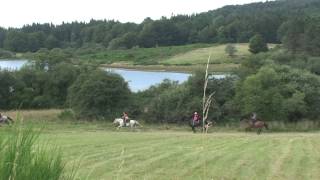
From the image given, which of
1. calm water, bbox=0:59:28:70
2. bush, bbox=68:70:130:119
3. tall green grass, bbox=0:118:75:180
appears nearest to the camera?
tall green grass, bbox=0:118:75:180

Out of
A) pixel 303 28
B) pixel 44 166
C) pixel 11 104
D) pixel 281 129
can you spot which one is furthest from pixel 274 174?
pixel 303 28

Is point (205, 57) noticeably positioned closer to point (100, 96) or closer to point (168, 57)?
point (168, 57)

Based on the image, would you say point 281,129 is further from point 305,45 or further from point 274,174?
point 305,45

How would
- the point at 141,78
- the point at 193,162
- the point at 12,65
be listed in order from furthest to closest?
the point at 141,78 → the point at 12,65 → the point at 193,162

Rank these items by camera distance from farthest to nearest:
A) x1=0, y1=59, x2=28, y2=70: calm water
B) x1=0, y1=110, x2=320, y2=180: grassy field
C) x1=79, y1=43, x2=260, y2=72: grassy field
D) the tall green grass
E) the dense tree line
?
the dense tree line, x1=79, y1=43, x2=260, y2=72: grassy field, x1=0, y1=59, x2=28, y2=70: calm water, x1=0, y1=110, x2=320, y2=180: grassy field, the tall green grass

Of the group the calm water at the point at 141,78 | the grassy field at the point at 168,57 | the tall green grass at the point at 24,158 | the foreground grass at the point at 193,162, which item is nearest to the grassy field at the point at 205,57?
the grassy field at the point at 168,57

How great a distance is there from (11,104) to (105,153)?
4520cm

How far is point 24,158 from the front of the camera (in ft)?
11.9

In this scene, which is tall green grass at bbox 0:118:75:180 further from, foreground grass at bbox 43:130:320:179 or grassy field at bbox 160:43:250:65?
grassy field at bbox 160:43:250:65

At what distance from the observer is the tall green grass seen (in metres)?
3.50

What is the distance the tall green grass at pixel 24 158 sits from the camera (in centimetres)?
350

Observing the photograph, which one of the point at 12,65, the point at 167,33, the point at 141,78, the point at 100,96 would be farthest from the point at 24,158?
the point at 167,33

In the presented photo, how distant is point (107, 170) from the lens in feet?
46.9

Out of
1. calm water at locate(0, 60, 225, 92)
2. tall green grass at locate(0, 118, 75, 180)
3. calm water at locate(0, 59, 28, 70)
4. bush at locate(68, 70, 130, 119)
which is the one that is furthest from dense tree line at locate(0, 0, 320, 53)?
tall green grass at locate(0, 118, 75, 180)
